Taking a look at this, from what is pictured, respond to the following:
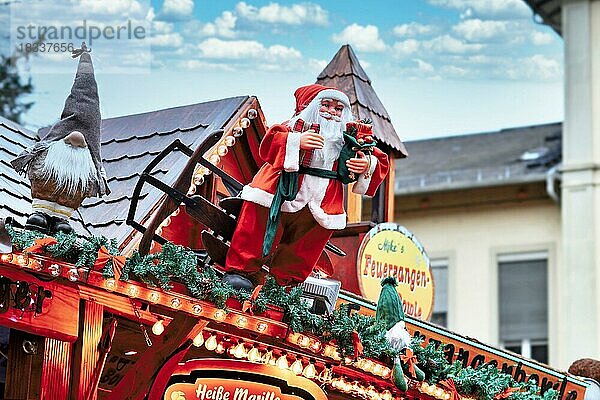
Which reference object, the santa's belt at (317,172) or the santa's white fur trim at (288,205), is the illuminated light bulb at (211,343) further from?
the santa's belt at (317,172)

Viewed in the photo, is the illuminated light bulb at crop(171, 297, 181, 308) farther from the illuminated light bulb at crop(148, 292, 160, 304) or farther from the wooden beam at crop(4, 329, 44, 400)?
the wooden beam at crop(4, 329, 44, 400)

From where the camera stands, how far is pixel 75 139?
800 centimetres

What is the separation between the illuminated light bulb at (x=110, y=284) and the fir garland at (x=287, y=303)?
0.12 ft

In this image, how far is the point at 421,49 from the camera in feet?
65.7

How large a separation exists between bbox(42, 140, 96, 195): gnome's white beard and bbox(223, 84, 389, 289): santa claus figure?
105cm

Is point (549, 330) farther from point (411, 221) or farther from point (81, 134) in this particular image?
point (81, 134)

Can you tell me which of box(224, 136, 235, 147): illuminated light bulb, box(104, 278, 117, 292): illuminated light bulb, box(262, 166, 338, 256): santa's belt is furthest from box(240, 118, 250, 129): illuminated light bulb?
box(104, 278, 117, 292): illuminated light bulb

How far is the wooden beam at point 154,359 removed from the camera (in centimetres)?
790

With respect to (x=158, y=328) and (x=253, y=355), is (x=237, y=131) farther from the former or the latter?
(x=158, y=328)

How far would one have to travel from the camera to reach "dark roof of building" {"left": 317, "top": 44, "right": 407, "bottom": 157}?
1245 cm

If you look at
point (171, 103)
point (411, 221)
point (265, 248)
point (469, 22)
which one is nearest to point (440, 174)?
point (411, 221)

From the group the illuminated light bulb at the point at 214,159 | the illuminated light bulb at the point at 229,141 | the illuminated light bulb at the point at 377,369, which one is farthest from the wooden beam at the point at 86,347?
the illuminated light bulb at the point at 229,141

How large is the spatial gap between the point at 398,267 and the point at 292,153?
3899 millimetres

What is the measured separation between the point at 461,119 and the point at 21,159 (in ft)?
56.3
